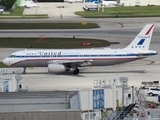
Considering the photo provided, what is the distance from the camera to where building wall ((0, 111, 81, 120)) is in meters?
37.3

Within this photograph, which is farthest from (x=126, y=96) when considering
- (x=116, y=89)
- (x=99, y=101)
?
(x=99, y=101)

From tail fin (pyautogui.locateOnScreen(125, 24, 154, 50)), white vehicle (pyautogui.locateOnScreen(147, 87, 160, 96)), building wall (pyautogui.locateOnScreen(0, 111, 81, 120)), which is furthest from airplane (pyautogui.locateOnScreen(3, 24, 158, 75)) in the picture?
building wall (pyautogui.locateOnScreen(0, 111, 81, 120))

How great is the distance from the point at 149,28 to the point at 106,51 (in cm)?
764

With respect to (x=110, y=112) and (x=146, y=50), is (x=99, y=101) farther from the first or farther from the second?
(x=146, y=50)

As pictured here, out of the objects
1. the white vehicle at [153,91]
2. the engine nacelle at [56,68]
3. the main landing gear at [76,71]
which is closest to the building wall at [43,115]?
the white vehicle at [153,91]

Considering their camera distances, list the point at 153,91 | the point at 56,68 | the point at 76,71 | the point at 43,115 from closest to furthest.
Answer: the point at 43,115
the point at 153,91
the point at 56,68
the point at 76,71

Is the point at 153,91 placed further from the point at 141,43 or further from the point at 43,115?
the point at 43,115

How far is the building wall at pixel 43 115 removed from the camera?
37281 millimetres

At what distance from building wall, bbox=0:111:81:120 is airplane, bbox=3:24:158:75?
45.7 m

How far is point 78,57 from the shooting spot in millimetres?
84312

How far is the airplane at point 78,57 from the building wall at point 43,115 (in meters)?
45.7

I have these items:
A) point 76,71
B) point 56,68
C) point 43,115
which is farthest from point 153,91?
point 43,115

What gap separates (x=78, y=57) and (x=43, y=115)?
47.2 meters

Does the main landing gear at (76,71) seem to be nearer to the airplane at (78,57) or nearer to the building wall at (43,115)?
the airplane at (78,57)
